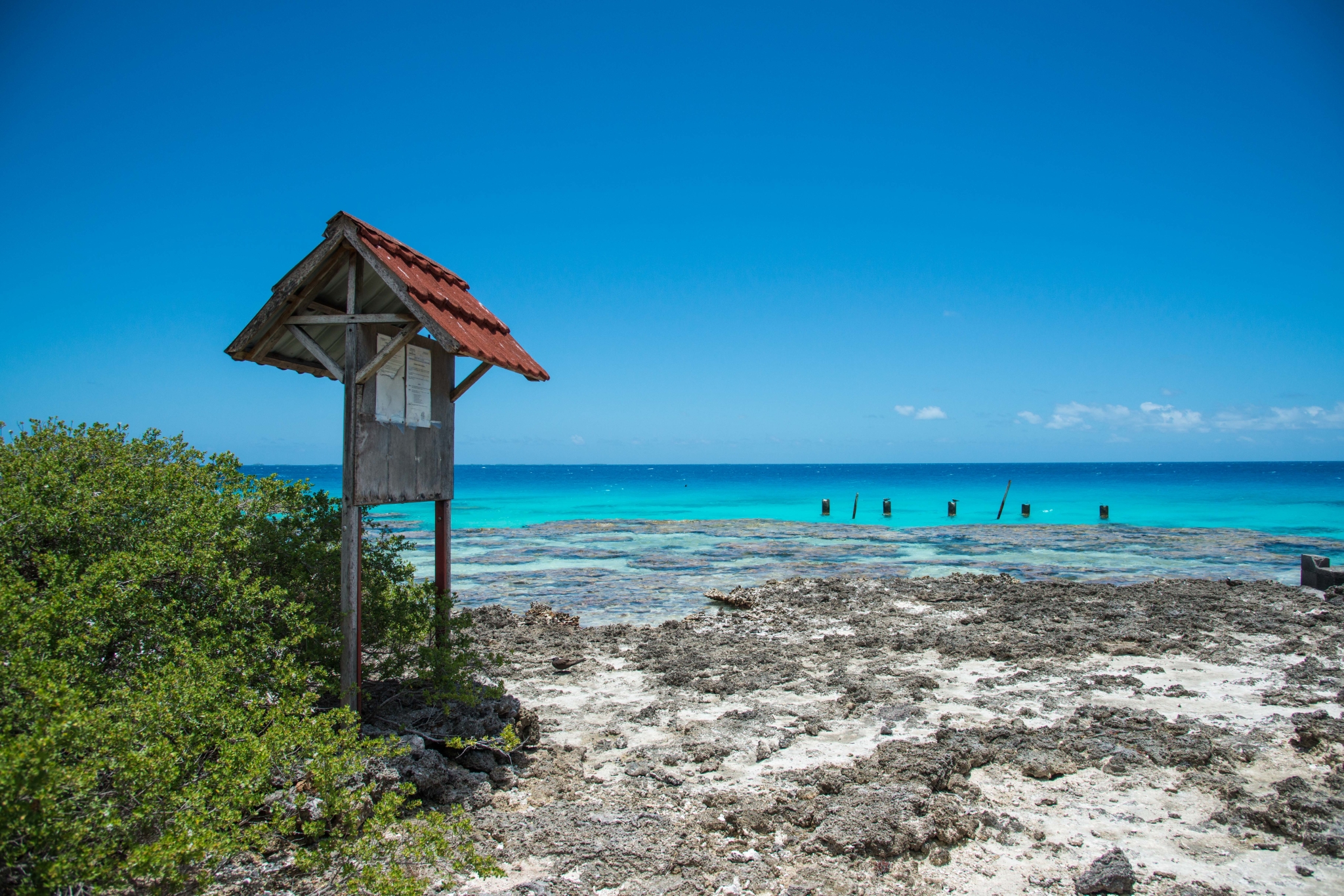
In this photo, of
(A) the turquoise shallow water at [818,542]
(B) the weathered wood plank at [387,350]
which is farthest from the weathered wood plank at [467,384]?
(A) the turquoise shallow water at [818,542]

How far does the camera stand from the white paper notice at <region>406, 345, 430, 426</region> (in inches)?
267

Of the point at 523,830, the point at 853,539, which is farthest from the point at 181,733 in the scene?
the point at 853,539

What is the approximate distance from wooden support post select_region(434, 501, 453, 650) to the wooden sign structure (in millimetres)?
22

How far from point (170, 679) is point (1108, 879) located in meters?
A: 5.83

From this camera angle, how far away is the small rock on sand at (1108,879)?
186 inches

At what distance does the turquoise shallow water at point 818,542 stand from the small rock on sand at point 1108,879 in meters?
10.2

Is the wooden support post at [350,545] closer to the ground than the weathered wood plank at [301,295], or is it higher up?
closer to the ground

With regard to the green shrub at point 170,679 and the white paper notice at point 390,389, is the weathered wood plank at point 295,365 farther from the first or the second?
the green shrub at point 170,679

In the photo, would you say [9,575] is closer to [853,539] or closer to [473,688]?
[473,688]

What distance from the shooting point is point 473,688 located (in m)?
6.81

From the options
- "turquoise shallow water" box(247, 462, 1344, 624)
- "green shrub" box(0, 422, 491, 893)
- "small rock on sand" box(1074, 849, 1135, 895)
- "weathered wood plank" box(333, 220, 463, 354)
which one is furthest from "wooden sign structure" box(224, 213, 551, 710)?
"turquoise shallow water" box(247, 462, 1344, 624)

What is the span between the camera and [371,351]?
6.50 metres

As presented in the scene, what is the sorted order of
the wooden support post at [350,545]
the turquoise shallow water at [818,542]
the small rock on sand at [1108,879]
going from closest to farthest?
the small rock on sand at [1108,879] → the wooden support post at [350,545] → the turquoise shallow water at [818,542]

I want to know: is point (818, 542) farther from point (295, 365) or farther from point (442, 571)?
point (295, 365)
